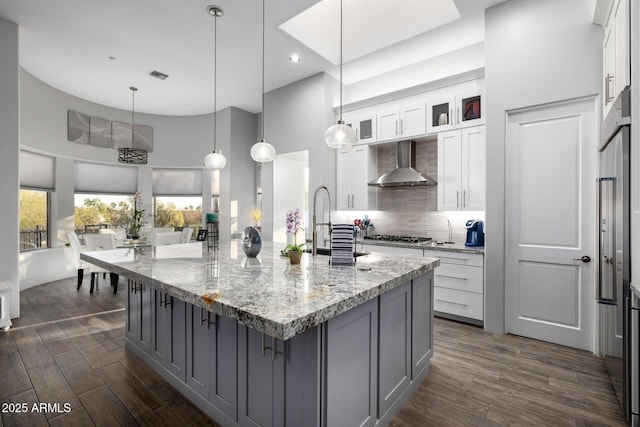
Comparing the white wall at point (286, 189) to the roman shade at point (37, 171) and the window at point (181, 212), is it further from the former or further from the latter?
the roman shade at point (37, 171)

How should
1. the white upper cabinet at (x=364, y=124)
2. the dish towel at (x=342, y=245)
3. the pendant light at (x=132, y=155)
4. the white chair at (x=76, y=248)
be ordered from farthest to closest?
the pendant light at (x=132, y=155)
the white chair at (x=76, y=248)
the white upper cabinet at (x=364, y=124)
the dish towel at (x=342, y=245)

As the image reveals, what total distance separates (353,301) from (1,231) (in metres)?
4.37

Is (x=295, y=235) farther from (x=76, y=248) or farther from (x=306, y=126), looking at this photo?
(x=76, y=248)

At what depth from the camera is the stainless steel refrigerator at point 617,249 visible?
6.01 feet

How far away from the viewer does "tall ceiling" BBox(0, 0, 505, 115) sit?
3334 mm

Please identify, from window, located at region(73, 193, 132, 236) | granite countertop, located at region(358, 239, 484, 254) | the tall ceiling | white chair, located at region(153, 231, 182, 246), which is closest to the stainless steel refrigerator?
granite countertop, located at region(358, 239, 484, 254)

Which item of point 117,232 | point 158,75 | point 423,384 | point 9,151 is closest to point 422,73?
point 423,384

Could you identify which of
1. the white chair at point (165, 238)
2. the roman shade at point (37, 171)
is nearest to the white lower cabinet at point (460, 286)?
the white chair at point (165, 238)

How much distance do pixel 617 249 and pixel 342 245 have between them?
177 cm

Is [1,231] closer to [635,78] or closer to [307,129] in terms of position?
[307,129]

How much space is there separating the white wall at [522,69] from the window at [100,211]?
7102 millimetres

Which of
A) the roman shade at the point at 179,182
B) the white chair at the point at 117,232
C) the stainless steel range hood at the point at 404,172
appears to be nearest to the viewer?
the stainless steel range hood at the point at 404,172

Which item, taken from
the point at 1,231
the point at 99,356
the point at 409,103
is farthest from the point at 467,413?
the point at 1,231

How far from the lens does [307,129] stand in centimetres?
495
